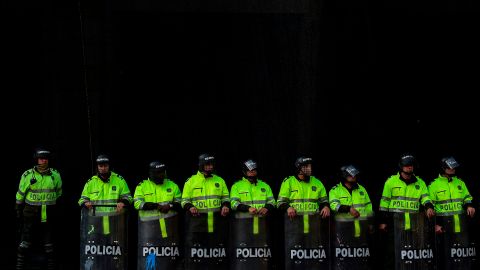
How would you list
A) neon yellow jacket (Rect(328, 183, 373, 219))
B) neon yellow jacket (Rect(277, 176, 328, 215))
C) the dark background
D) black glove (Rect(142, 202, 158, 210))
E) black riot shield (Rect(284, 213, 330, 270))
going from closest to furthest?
black glove (Rect(142, 202, 158, 210)) < black riot shield (Rect(284, 213, 330, 270)) < neon yellow jacket (Rect(277, 176, 328, 215)) < neon yellow jacket (Rect(328, 183, 373, 219)) < the dark background

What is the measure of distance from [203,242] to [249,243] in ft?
2.34

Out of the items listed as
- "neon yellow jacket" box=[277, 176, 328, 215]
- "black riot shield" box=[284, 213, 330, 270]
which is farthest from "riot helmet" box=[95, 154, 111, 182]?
"black riot shield" box=[284, 213, 330, 270]

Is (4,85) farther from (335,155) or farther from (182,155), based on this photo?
(335,155)

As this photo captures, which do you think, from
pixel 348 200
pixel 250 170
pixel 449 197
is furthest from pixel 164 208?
pixel 449 197

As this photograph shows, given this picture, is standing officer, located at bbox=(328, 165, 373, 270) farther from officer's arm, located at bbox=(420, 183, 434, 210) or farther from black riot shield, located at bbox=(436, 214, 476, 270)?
black riot shield, located at bbox=(436, 214, 476, 270)

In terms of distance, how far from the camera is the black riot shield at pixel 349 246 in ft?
63.6

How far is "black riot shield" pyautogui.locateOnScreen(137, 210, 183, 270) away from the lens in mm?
19125

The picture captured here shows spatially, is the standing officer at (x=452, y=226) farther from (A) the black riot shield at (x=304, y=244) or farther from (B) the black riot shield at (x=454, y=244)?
(A) the black riot shield at (x=304, y=244)

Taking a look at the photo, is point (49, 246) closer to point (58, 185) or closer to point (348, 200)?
point (58, 185)

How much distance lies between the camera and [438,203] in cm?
1977

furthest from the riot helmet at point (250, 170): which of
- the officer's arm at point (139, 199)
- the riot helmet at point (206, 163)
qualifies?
the officer's arm at point (139, 199)

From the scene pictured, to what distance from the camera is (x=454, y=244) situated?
64.4 ft

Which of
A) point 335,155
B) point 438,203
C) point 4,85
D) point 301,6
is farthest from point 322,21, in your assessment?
point 4,85

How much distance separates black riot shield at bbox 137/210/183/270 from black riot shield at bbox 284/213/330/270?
178 centimetres
